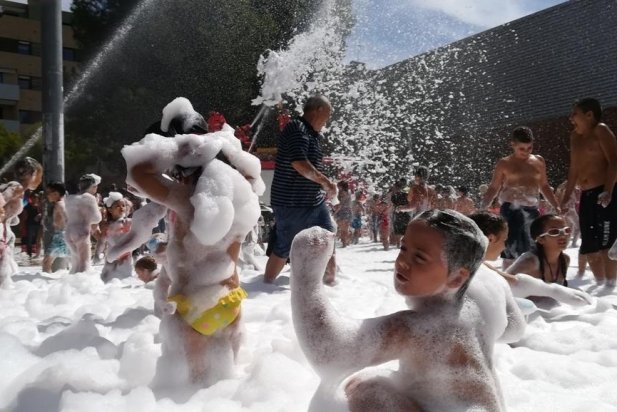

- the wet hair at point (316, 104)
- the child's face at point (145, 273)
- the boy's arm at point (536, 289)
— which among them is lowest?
the child's face at point (145, 273)

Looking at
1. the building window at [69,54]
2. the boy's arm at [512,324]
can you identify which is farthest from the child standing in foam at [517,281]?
the building window at [69,54]

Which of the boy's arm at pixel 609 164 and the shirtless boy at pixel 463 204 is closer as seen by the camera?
the boy's arm at pixel 609 164

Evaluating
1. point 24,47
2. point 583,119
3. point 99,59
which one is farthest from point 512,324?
point 24,47

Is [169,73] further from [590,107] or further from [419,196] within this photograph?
[590,107]

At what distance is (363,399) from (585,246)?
4479mm

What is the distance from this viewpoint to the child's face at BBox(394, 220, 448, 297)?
1.63 metres

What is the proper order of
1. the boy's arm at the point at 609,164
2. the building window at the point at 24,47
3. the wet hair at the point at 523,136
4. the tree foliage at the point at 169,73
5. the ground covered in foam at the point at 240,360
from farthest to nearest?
the building window at the point at 24,47, the tree foliage at the point at 169,73, the wet hair at the point at 523,136, the boy's arm at the point at 609,164, the ground covered in foam at the point at 240,360

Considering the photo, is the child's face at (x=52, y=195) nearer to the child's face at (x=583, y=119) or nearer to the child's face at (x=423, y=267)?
the child's face at (x=583, y=119)

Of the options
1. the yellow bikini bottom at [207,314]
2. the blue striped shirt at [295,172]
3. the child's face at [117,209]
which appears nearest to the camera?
the yellow bikini bottom at [207,314]

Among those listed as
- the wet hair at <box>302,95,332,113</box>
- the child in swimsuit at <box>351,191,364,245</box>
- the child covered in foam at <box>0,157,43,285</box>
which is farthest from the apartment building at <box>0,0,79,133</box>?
the wet hair at <box>302,95,332,113</box>

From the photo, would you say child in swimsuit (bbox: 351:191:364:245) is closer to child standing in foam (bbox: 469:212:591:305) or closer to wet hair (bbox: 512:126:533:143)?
wet hair (bbox: 512:126:533:143)

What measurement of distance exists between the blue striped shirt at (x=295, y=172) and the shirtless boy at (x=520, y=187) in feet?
6.05

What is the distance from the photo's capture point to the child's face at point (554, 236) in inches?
168

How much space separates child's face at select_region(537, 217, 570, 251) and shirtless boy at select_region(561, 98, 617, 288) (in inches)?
44.4
